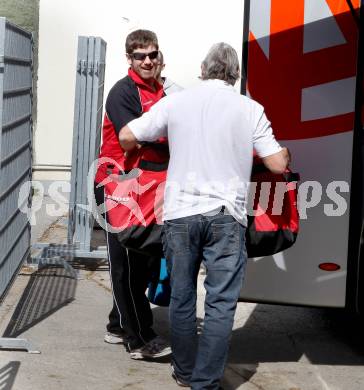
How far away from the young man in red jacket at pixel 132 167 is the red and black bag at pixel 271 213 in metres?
0.51

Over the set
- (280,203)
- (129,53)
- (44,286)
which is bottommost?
(44,286)

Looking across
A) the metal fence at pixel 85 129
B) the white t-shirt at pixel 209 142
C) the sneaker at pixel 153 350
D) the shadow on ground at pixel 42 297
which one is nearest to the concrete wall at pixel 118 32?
the metal fence at pixel 85 129

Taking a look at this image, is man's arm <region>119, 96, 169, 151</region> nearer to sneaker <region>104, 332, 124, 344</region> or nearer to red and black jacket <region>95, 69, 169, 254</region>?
red and black jacket <region>95, 69, 169, 254</region>

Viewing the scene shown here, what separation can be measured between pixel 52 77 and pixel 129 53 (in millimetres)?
5365

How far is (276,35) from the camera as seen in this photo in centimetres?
520

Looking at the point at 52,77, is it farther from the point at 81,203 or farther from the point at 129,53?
the point at 129,53

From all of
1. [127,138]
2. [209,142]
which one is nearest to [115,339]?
[127,138]

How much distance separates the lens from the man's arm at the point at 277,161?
15.2ft

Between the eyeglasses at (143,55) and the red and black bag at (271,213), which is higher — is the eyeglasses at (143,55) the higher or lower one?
the higher one

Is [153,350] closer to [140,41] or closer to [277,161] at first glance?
[277,161]

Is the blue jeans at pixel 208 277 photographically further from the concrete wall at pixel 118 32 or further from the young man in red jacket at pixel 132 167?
the concrete wall at pixel 118 32

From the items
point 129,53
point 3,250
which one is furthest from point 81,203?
point 129,53

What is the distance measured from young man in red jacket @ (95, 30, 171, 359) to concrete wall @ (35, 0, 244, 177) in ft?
15.8

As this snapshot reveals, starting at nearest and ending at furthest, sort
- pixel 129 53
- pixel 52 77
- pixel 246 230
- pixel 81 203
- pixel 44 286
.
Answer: pixel 246 230 < pixel 129 53 < pixel 44 286 < pixel 81 203 < pixel 52 77
